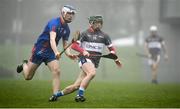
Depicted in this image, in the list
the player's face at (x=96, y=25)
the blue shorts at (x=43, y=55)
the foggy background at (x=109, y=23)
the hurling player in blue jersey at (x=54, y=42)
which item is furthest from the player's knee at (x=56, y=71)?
the foggy background at (x=109, y=23)

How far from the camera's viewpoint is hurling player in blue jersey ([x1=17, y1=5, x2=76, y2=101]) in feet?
45.5

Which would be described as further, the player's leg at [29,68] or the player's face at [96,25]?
the player's leg at [29,68]

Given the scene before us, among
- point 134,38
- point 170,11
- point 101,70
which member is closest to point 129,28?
point 134,38

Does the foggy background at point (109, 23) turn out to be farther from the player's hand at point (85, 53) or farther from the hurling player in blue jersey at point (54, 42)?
the player's hand at point (85, 53)

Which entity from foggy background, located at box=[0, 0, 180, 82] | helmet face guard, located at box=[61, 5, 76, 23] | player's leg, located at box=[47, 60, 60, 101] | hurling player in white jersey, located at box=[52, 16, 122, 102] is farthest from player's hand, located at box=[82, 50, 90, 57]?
foggy background, located at box=[0, 0, 180, 82]

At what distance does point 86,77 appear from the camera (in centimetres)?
1401

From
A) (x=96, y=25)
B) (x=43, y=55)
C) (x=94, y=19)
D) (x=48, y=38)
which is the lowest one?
(x=43, y=55)

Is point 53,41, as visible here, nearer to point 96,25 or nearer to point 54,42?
point 54,42

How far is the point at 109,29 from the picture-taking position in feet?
134

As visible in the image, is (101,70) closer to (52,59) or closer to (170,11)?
(170,11)

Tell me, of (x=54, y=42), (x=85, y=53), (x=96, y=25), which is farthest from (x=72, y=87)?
(x=96, y=25)

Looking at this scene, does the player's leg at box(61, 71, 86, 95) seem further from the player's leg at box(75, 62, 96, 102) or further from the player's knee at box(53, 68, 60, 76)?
the player's knee at box(53, 68, 60, 76)

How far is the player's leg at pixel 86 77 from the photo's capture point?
45.9ft

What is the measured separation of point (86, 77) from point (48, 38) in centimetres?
110
